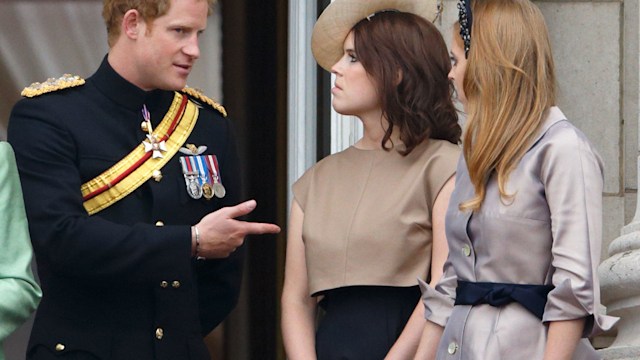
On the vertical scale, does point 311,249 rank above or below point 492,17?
below

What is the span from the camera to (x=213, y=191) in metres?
6.04

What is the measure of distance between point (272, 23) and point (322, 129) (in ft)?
1.75

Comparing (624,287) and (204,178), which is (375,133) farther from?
(624,287)

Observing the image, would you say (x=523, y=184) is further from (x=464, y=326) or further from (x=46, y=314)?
(x=46, y=314)

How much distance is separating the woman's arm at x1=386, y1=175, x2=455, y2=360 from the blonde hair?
80 cm

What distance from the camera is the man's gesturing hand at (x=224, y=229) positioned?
5664mm

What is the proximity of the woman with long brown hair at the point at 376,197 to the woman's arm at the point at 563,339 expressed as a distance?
3.30 ft

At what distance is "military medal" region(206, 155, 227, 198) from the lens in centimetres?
606

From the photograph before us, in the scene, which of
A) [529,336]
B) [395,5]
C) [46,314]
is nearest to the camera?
[529,336]

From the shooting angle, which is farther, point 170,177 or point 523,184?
point 170,177

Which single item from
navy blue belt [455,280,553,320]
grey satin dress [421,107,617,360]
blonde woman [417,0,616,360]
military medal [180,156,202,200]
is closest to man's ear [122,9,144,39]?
military medal [180,156,202,200]

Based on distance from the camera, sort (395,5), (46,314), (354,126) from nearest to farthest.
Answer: (46,314) < (395,5) < (354,126)

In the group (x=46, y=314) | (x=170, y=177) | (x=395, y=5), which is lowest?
(x=46, y=314)

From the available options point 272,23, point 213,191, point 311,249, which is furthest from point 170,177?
point 272,23
